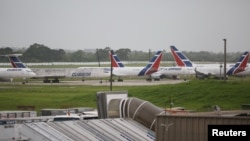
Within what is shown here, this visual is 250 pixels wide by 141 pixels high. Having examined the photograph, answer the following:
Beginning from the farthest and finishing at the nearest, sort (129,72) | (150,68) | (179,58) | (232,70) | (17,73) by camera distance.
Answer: (179,58) → (129,72) → (150,68) → (232,70) → (17,73)

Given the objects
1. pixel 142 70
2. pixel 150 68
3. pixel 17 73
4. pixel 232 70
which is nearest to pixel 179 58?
pixel 150 68

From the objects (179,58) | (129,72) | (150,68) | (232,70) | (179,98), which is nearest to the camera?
(179,98)

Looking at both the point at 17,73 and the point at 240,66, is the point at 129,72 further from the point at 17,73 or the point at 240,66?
the point at 17,73

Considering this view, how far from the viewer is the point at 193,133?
96.4 ft

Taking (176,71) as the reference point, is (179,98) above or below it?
below

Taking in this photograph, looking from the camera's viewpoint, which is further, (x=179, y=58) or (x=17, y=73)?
(x=179, y=58)

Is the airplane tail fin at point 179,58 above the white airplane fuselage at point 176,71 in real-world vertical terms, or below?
above

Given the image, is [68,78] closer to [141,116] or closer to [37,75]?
[37,75]

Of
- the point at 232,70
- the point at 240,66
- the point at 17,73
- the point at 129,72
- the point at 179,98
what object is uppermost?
the point at 240,66

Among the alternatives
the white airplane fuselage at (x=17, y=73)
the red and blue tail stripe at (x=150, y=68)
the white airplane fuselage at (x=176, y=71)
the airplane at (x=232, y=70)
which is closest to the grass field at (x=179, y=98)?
the white airplane fuselage at (x=17, y=73)

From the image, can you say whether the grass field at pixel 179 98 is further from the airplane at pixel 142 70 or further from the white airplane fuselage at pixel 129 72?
the white airplane fuselage at pixel 129 72

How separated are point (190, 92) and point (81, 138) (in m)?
37.4

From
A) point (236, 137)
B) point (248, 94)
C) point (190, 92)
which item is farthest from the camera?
point (190, 92)

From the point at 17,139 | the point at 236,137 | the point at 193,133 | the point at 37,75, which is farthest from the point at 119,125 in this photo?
the point at 37,75
